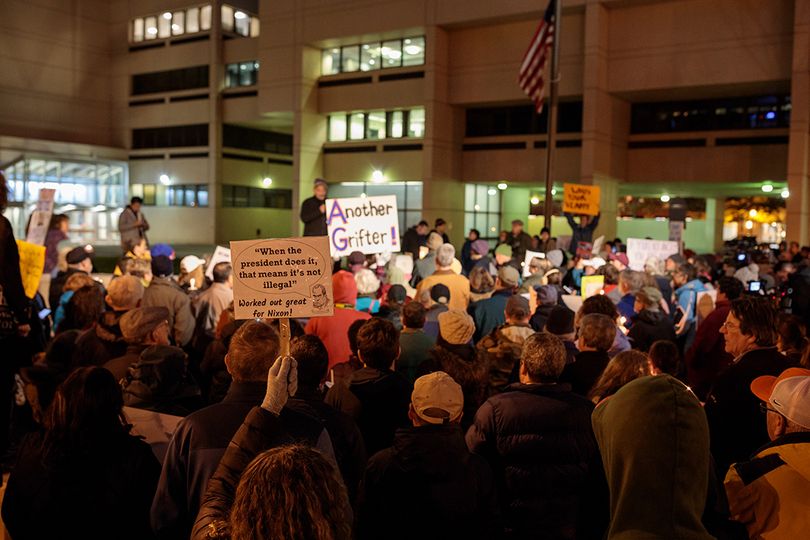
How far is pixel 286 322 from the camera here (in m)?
3.06

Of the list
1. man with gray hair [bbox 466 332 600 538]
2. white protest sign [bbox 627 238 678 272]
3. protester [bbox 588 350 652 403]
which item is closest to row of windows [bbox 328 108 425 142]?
white protest sign [bbox 627 238 678 272]

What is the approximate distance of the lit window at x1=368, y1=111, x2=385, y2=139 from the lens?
3066cm

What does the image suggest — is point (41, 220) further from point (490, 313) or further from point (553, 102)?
point (553, 102)

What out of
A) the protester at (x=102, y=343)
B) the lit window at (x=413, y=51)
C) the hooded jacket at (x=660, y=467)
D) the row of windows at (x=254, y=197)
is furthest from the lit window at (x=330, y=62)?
the hooded jacket at (x=660, y=467)

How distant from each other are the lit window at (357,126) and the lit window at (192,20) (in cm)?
1282

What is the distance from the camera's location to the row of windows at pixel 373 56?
28469mm

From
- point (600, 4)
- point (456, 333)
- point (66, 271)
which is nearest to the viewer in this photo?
point (456, 333)

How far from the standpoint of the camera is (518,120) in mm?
28359

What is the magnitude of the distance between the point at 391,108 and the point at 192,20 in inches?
627

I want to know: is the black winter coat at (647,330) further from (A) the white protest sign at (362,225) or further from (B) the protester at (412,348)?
(A) the white protest sign at (362,225)

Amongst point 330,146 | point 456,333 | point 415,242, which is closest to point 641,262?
point 415,242

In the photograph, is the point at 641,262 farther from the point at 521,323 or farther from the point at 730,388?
the point at 730,388

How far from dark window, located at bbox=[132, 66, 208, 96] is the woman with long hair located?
123ft

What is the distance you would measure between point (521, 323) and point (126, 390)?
10.5 ft
